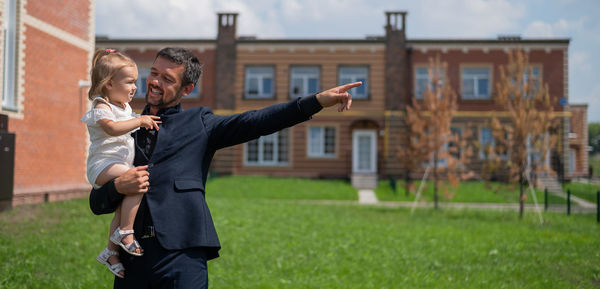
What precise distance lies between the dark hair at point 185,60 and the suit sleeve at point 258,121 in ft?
0.77

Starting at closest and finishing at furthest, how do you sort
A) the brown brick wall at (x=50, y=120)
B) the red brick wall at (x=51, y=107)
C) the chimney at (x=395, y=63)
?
1. the red brick wall at (x=51, y=107)
2. the brown brick wall at (x=50, y=120)
3. the chimney at (x=395, y=63)

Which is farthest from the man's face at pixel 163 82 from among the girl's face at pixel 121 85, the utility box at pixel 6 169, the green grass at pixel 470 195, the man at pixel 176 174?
the green grass at pixel 470 195

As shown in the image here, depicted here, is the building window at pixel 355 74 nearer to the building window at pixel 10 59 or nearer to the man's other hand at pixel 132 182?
Result: the building window at pixel 10 59

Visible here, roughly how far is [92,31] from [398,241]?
9550mm

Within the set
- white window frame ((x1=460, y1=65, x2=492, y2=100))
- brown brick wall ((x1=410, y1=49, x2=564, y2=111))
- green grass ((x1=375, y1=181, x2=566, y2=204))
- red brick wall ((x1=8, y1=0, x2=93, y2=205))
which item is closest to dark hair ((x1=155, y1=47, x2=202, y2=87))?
red brick wall ((x1=8, y1=0, x2=93, y2=205))

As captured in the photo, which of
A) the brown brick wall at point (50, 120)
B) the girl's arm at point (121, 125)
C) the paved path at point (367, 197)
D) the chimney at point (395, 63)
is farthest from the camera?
the chimney at point (395, 63)

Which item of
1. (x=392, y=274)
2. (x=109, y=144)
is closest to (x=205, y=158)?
(x=109, y=144)

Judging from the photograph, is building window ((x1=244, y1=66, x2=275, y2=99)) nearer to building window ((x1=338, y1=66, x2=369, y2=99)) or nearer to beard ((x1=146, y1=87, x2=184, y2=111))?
building window ((x1=338, y1=66, x2=369, y2=99))

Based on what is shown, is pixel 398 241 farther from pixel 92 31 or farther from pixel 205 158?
pixel 92 31

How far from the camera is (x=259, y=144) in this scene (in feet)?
89.2

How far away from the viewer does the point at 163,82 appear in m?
2.67

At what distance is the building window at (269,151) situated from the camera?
89.2 ft

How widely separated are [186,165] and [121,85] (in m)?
0.57

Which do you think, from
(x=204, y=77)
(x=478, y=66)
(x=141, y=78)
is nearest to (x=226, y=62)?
(x=204, y=77)
